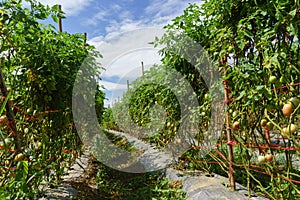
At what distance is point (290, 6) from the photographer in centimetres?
120

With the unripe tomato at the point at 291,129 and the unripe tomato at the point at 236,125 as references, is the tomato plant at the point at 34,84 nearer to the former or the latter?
the unripe tomato at the point at 236,125

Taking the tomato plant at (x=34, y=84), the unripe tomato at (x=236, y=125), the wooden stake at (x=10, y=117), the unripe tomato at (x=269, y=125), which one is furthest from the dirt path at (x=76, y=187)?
the unripe tomato at (x=269, y=125)

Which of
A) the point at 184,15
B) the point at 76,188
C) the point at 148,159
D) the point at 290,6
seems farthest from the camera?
the point at 148,159

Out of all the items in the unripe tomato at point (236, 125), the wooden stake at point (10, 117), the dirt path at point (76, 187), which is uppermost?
the wooden stake at point (10, 117)

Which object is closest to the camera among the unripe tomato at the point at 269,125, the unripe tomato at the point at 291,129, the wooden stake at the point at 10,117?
the unripe tomato at the point at 291,129

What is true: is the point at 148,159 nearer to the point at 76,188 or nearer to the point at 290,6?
the point at 76,188

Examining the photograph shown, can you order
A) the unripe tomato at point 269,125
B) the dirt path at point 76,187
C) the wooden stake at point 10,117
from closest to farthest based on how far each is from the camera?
the unripe tomato at point 269,125 < the wooden stake at point 10,117 < the dirt path at point 76,187

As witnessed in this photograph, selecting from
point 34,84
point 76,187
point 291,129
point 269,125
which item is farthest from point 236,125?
point 76,187

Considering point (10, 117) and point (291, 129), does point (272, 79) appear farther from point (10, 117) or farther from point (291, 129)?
point (10, 117)

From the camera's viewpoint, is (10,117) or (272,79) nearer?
(272,79)

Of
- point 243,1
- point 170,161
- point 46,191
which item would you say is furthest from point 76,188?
point 243,1

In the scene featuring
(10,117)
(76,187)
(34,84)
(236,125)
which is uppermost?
(34,84)

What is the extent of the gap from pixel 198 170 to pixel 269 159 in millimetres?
1404

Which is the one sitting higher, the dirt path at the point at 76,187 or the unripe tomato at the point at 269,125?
the unripe tomato at the point at 269,125
